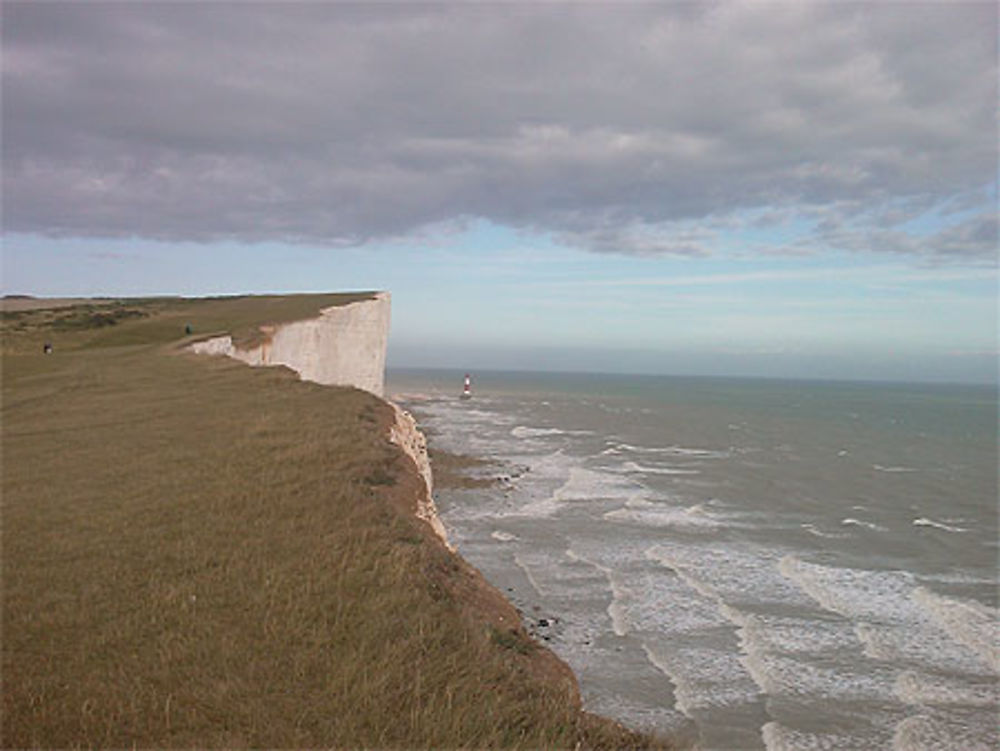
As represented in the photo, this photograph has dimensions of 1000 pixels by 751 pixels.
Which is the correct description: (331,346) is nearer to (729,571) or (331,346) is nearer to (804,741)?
(729,571)

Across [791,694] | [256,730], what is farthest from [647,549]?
[256,730]

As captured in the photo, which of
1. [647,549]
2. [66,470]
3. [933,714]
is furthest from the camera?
[647,549]

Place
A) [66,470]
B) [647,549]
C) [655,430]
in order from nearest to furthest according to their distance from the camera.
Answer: [66,470] → [647,549] → [655,430]

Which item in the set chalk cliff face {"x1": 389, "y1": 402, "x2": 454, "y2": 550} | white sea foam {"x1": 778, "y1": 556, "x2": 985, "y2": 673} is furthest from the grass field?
white sea foam {"x1": 778, "y1": 556, "x2": 985, "y2": 673}

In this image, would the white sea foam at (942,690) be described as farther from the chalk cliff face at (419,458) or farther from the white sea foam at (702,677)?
the chalk cliff face at (419,458)

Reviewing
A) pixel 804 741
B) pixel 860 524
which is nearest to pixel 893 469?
pixel 860 524

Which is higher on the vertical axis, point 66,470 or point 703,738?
point 66,470

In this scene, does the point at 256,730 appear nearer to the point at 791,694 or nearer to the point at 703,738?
the point at 703,738
